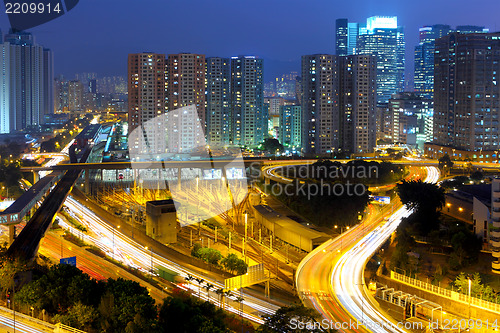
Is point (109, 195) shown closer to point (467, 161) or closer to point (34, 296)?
point (34, 296)

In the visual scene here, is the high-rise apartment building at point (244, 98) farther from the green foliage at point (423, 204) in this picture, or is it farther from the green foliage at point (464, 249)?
the green foliage at point (464, 249)

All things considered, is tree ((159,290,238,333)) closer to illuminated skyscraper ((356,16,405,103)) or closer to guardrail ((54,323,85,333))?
guardrail ((54,323,85,333))

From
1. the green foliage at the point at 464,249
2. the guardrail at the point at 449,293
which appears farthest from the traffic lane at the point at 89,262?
the green foliage at the point at 464,249

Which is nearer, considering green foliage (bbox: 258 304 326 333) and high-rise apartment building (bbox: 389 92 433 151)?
green foliage (bbox: 258 304 326 333)

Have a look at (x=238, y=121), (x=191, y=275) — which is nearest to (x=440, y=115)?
(x=238, y=121)

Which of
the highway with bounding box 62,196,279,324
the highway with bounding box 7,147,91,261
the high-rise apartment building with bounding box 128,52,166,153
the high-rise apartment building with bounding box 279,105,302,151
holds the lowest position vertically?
the highway with bounding box 62,196,279,324

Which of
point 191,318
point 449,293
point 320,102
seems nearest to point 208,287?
point 191,318

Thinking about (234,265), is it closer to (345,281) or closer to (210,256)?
(210,256)

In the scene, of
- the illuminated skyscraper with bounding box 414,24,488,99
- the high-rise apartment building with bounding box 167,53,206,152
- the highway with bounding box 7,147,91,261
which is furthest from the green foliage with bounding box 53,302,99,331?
the illuminated skyscraper with bounding box 414,24,488,99
